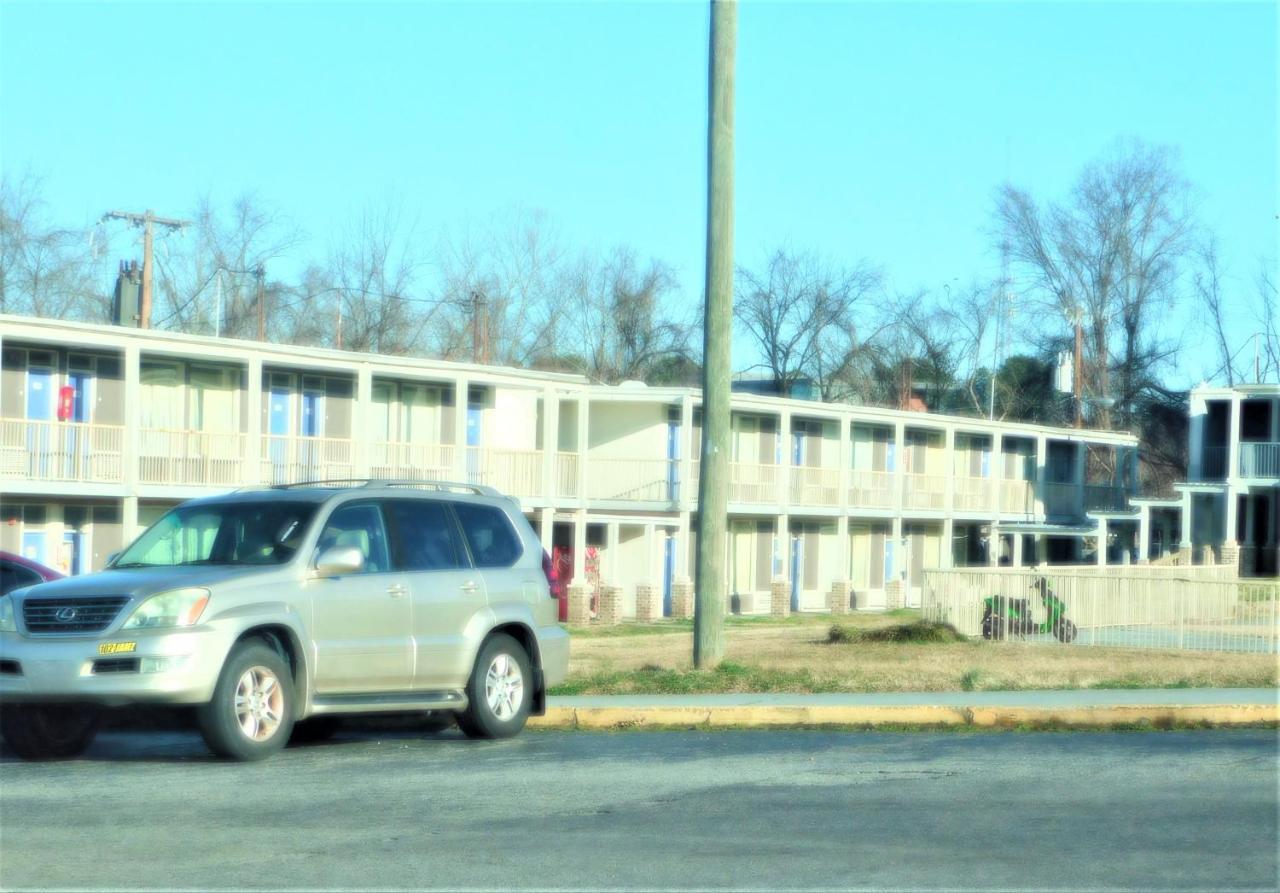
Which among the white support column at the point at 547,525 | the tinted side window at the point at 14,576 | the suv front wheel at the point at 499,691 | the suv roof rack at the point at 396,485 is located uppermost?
the suv roof rack at the point at 396,485

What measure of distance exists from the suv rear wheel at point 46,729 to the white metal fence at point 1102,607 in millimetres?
16348

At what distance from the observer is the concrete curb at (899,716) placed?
45.0 feet

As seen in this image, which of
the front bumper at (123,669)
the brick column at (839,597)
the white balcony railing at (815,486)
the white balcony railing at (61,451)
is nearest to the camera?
the front bumper at (123,669)

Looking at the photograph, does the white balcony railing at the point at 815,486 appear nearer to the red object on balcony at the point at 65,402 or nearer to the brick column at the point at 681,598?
the brick column at the point at 681,598

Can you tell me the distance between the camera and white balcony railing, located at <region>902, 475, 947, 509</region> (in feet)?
180

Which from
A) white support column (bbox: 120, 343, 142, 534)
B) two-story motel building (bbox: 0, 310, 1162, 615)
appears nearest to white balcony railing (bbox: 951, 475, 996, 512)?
two-story motel building (bbox: 0, 310, 1162, 615)

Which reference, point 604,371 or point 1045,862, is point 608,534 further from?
point 1045,862

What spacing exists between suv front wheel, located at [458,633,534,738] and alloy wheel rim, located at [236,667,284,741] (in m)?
1.64

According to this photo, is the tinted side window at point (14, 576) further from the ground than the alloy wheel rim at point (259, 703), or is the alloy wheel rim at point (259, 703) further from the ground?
the tinted side window at point (14, 576)

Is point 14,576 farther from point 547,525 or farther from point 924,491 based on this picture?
point 924,491

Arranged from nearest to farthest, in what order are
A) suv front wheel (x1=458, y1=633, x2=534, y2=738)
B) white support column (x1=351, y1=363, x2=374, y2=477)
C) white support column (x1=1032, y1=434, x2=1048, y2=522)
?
suv front wheel (x1=458, y1=633, x2=534, y2=738), white support column (x1=351, y1=363, x2=374, y2=477), white support column (x1=1032, y1=434, x2=1048, y2=522)

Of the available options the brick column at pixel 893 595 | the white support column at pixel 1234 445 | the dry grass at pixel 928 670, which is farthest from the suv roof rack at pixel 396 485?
the white support column at pixel 1234 445

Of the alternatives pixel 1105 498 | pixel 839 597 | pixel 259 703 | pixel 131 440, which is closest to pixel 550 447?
pixel 839 597

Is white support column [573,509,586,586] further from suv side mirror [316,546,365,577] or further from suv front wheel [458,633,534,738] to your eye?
suv side mirror [316,546,365,577]
